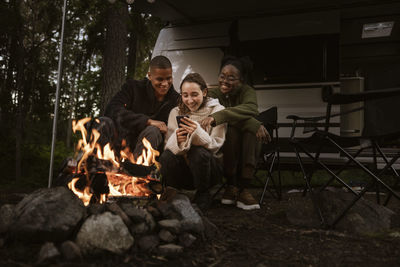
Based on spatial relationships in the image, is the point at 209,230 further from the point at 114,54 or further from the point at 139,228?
the point at 114,54

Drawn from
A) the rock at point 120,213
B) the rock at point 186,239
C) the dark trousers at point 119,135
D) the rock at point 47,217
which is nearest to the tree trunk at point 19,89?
the dark trousers at point 119,135

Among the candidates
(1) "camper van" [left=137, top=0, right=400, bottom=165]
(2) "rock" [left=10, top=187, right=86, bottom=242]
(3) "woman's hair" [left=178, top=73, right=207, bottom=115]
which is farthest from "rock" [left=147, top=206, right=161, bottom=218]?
(1) "camper van" [left=137, top=0, right=400, bottom=165]

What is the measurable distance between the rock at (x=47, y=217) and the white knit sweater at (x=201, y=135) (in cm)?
86

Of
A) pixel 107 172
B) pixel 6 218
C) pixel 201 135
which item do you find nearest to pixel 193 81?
pixel 201 135

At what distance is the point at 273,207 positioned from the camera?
296 centimetres

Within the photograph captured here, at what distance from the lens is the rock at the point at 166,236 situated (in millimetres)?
1672

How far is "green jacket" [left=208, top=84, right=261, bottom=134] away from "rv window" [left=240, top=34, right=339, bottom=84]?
1788 millimetres

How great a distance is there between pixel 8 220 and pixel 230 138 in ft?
5.41

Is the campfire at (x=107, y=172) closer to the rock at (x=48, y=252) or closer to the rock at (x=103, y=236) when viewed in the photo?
the rock at (x=103, y=236)

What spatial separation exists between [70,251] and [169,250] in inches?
17.8

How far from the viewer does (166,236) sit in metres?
1.68

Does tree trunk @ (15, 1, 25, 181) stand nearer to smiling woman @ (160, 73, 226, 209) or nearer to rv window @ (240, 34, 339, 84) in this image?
rv window @ (240, 34, 339, 84)

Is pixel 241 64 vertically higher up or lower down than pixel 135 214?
higher up

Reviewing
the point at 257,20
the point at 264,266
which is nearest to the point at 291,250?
the point at 264,266
